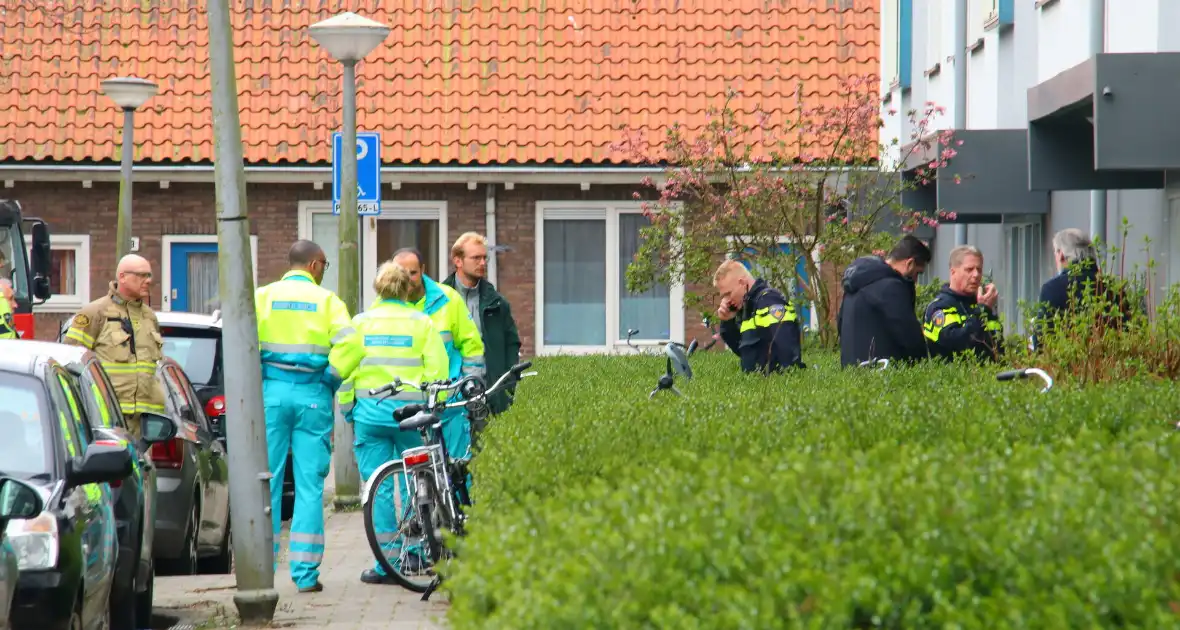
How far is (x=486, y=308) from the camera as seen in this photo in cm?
1181

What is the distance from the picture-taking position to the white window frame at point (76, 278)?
969 inches

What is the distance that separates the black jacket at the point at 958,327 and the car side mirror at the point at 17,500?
572 centimetres

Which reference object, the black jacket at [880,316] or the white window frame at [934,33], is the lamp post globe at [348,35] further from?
the white window frame at [934,33]

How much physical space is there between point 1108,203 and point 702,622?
11.6 meters

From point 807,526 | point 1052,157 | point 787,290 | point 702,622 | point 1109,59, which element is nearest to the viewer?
point 702,622

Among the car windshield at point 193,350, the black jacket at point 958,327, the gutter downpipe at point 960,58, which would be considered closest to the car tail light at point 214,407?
the car windshield at point 193,350

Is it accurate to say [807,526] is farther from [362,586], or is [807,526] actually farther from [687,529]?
[362,586]

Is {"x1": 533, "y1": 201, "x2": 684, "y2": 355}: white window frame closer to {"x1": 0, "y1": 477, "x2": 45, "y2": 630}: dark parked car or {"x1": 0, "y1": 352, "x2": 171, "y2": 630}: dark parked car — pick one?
{"x1": 0, "y1": 352, "x2": 171, "y2": 630}: dark parked car

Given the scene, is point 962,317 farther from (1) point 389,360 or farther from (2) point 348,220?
(2) point 348,220

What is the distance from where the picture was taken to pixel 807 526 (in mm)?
3750

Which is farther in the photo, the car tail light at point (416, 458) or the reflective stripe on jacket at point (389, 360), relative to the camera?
the reflective stripe on jacket at point (389, 360)

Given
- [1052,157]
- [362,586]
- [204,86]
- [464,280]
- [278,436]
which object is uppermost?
[204,86]

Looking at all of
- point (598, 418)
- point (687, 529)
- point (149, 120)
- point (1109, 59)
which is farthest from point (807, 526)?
point (149, 120)

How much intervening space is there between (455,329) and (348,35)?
12.3 feet
